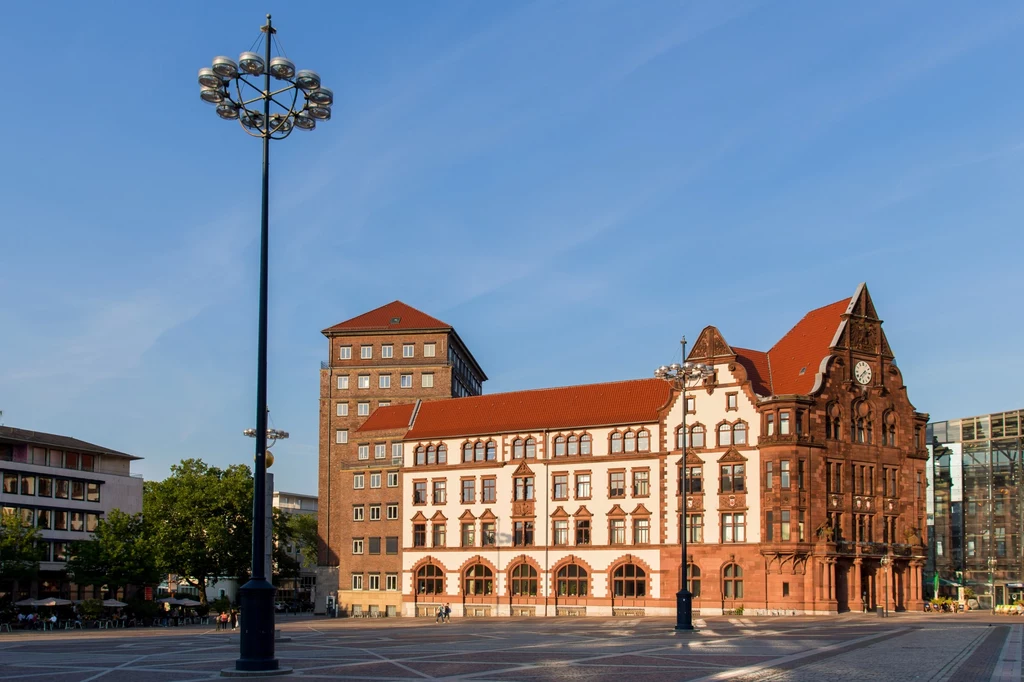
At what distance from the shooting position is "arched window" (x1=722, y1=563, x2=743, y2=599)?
3059 inches

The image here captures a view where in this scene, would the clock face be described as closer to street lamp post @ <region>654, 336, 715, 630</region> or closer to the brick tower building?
street lamp post @ <region>654, 336, 715, 630</region>

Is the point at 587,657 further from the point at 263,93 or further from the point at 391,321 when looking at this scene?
the point at 391,321

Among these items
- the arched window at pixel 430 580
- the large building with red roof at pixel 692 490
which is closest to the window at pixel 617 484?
the large building with red roof at pixel 692 490

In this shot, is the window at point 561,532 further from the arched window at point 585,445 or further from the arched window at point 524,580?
the arched window at point 585,445

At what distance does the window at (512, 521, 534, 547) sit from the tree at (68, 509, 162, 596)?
94.8 feet

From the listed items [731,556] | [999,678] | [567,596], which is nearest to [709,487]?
[731,556]

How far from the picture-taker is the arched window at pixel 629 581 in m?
81.8

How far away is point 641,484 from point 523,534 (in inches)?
415

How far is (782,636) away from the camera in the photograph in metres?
45.3

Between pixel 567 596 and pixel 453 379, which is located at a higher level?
pixel 453 379

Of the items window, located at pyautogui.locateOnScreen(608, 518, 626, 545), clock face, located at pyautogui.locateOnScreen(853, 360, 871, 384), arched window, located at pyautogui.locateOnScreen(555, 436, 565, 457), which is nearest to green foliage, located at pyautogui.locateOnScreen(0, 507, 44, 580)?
arched window, located at pyautogui.locateOnScreen(555, 436, 565, 457)

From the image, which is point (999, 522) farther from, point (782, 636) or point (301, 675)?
point (301, 675)

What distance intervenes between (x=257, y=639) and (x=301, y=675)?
6.20 ft

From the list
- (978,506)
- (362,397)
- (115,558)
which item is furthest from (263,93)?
(978,506)
